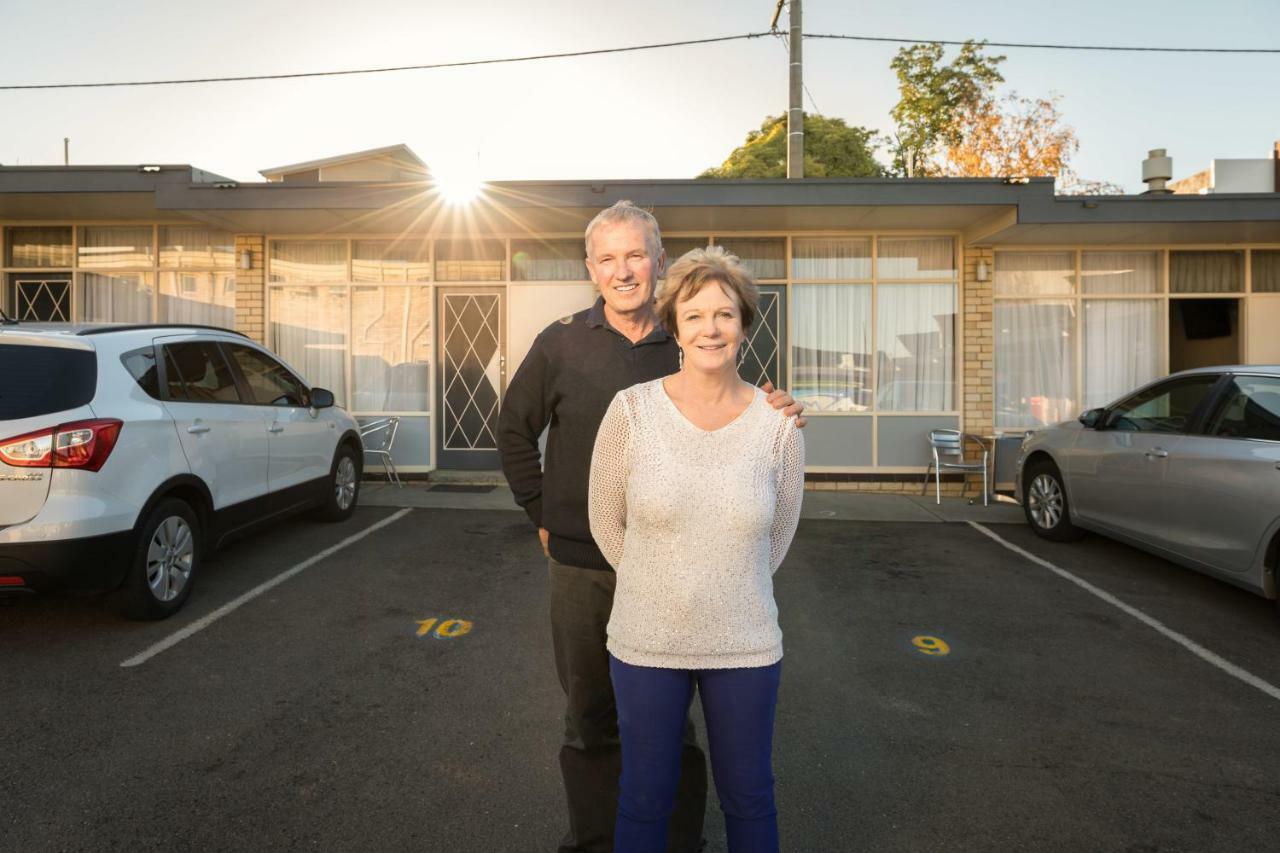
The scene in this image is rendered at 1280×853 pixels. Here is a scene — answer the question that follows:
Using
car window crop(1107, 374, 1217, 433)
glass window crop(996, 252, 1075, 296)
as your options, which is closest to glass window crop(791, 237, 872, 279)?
glass window crop(996, 252, 1075, 296)

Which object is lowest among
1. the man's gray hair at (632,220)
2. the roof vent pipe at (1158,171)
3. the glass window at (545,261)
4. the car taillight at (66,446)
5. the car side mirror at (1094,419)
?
the car taillight at (66,446)

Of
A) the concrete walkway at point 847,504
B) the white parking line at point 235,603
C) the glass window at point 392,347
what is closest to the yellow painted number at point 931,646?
the concrete walkway at point 847,504

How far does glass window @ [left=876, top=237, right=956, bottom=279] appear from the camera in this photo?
9.72m

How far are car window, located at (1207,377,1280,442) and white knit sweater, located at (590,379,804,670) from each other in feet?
14.4

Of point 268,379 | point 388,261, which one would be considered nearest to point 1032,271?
point 388,261

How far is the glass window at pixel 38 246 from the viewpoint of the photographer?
394 inches

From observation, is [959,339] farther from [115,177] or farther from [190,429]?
[115,177]

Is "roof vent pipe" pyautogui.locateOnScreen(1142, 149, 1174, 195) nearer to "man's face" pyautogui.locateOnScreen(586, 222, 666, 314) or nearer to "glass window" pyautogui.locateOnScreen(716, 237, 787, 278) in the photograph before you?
"glass window" pyautogui.locateOnScreen(716, 237, 787, 278)

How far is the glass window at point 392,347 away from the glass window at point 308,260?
39 cm

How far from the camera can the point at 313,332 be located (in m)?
10.0

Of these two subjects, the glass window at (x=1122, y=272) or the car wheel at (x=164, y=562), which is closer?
the car wheel at (x=164, y=562)

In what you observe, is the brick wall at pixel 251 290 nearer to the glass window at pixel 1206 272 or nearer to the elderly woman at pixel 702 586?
the elderly woman at pixel 702 586

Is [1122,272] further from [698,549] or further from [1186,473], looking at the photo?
[698,549]

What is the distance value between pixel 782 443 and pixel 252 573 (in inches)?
194
